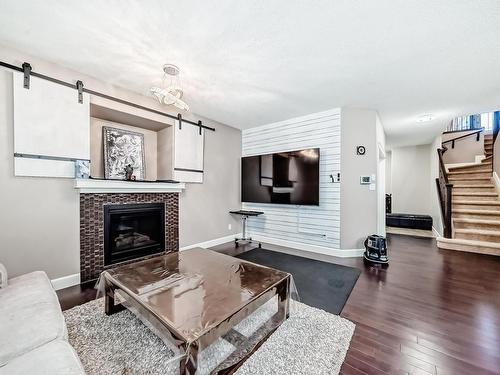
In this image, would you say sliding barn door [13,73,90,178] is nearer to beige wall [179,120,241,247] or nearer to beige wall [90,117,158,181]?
beige wall [90,117,158,181]

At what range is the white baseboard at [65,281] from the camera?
→ 2.53m

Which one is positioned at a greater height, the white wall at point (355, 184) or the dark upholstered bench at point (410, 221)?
the white wall at point (355, 184)

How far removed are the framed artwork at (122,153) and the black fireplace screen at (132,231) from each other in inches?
20.8

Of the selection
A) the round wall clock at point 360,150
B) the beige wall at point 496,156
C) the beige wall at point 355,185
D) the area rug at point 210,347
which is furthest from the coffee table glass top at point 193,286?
the beige wall at point 496,156

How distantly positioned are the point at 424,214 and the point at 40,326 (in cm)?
857

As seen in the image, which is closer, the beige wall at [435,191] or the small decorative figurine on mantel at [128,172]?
the small decorative figurine on mantel at [128,172]

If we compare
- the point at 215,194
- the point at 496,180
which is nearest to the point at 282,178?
the point at 215,194

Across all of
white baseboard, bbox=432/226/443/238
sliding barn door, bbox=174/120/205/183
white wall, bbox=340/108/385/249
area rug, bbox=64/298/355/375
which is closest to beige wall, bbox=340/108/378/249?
white wall, bbox=340/108/385/249

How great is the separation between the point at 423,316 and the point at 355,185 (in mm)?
2217

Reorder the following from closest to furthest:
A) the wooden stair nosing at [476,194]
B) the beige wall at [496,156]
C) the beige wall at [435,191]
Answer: the wooden stair nosing at [476,194]
the beige wall at [496,156]
the beige wall at [435,191]

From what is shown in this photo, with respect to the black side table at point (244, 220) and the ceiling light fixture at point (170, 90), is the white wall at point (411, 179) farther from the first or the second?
the ceiling light fixture at point (170, 90)

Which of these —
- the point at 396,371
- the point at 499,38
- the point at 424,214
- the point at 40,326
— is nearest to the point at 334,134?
the point at 499,38

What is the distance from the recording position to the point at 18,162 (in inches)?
90.7

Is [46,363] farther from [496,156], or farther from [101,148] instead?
[496,156]
